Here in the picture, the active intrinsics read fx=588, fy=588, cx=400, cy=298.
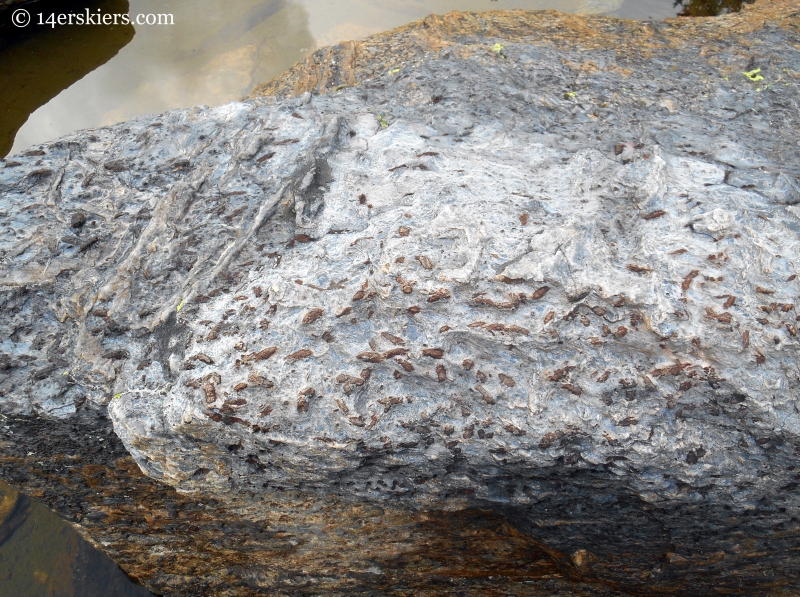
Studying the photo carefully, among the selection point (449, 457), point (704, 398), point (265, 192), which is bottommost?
point (449, 457)

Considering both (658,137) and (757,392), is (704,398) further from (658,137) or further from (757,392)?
(658,137)

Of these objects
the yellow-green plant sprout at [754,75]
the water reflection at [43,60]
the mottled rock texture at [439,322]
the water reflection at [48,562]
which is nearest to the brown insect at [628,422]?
the mottled rock texture at [439,322]

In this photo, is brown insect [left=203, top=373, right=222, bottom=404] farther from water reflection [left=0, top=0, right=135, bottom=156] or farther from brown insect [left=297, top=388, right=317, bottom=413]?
water reflection [left=0, top=0, right=135, bottom=156]

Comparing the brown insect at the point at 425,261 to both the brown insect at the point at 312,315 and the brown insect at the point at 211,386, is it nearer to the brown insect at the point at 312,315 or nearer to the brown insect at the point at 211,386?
the brown insect at the point at 312,315

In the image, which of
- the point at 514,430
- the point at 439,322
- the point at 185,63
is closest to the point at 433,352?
the point at 439,322

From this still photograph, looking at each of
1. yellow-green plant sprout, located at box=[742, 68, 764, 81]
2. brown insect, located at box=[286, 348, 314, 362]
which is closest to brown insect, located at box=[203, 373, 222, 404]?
brown insect, located at box=[286, 348, 314, 362]

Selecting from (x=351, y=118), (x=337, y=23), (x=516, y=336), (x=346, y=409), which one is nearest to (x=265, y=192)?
(x=351, y=118)
